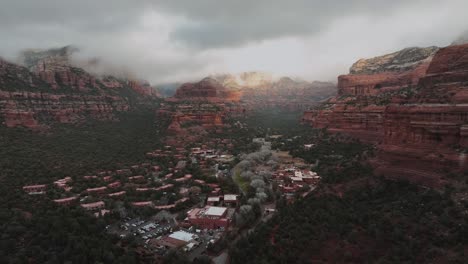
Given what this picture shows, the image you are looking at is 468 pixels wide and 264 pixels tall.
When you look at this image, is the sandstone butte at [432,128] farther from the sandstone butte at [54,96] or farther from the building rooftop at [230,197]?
the sandstone butte at [54,96]

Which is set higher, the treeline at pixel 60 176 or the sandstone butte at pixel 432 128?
the sandstone butte at pixel 432 128

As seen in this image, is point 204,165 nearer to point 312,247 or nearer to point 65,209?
point 65,209

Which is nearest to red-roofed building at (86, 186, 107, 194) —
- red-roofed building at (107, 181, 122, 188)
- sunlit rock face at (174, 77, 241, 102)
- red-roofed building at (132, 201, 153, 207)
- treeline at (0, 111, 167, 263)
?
red-roofed building at (107, 181, 122, 188)

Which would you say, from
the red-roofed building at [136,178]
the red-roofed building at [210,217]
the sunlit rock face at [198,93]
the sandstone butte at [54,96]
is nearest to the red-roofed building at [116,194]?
the red-roofed building at [136,178]

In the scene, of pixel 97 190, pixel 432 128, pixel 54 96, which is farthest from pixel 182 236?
pixel 54 96

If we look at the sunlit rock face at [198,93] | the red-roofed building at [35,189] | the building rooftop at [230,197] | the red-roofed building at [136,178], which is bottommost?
the building rooftop at [230,197]

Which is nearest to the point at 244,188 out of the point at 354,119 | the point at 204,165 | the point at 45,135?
the point at 204,165

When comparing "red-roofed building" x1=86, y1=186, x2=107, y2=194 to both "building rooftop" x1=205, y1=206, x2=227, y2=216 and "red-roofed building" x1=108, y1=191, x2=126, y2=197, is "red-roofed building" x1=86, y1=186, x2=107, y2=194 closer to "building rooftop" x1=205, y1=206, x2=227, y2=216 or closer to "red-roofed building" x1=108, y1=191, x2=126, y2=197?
"red-roofed building" x1=108, y1=191, x2=126, y2=197

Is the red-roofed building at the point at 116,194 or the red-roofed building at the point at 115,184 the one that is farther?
the red-roofed building at the point at 115,184

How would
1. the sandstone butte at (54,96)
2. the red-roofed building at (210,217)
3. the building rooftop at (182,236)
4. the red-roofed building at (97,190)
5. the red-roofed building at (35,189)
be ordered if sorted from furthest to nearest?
the sandstone butte at (54,96) < the red-roofed building at (97,190) < the red-roofed building at (35,189) < the red-roofed building at (210,217) < the building rooftop at (182,236)
